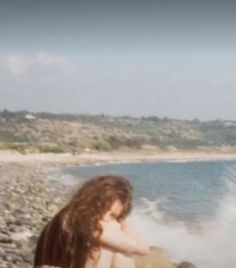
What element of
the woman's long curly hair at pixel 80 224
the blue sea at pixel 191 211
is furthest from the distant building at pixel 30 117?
the woman's long curly hair at pixel 80 224

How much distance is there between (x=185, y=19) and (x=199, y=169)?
141cm

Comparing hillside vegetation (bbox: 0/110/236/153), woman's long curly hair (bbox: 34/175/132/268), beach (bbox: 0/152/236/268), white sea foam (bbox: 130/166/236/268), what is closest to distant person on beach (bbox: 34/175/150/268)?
woman's long curly hair (bbox: 34/175/132/268)

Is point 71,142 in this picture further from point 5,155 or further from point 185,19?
point 185,19

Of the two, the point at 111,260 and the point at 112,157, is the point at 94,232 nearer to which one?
the point at 111,260

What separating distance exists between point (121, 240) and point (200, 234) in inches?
124

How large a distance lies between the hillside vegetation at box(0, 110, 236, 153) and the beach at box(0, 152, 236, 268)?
0.06 m

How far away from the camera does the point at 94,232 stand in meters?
1.35

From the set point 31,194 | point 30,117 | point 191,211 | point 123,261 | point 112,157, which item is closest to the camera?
point 123,261

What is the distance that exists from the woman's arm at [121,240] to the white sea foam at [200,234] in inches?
106

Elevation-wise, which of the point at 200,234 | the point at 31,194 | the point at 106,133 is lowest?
the point at 200,234

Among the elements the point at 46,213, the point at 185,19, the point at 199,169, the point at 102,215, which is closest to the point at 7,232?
the point at 46,213

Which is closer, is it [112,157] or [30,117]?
[30,117]

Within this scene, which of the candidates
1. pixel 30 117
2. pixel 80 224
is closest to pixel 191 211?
pixel 30 117

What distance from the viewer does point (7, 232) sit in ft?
13.0
